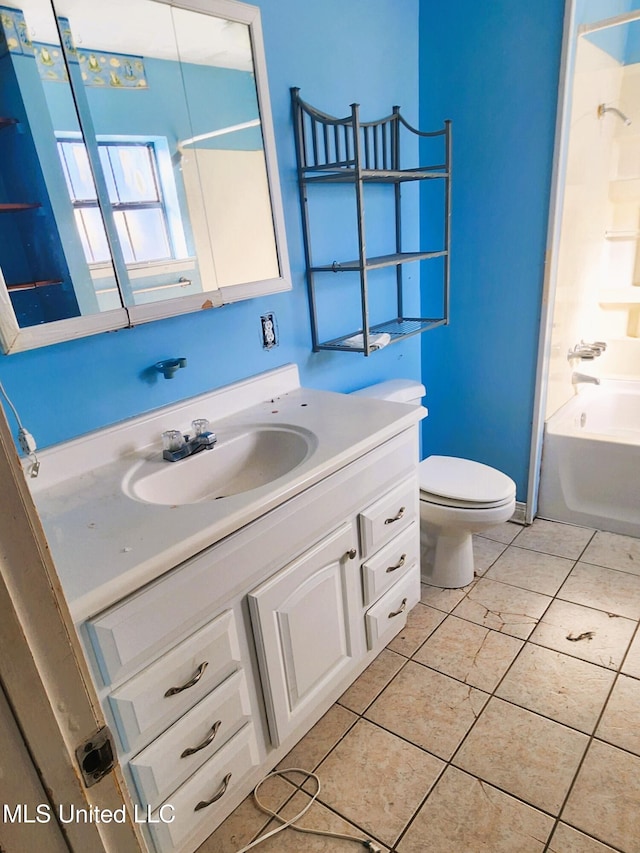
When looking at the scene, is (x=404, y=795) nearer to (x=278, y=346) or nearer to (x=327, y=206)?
(x=278, y=346)

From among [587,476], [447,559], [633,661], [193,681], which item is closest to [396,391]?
[447,559]

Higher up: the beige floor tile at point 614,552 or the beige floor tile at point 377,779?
the beige floor tile at point 377,779

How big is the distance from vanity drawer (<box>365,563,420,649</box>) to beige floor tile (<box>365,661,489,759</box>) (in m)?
0.15

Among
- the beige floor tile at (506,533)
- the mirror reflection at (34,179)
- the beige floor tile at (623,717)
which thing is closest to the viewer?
the mirror reflection at (34,179)

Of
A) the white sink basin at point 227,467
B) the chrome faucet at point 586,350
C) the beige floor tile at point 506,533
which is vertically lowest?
the beige floor tile at point 506,533

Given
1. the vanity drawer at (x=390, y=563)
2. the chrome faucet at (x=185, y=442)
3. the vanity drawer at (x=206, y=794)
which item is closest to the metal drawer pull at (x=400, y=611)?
the vanity drawer at (x=390, y=563)

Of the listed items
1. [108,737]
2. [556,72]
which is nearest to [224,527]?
[108,737]

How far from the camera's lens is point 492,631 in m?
1.83

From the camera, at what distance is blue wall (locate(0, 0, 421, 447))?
124 cm

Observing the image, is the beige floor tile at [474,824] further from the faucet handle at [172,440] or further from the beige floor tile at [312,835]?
the faucet handle at [172,440]

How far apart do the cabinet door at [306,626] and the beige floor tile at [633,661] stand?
33.7 inches

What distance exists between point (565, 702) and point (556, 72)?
2.14 meters

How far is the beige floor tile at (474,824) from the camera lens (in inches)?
47.2

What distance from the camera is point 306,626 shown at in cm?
132
